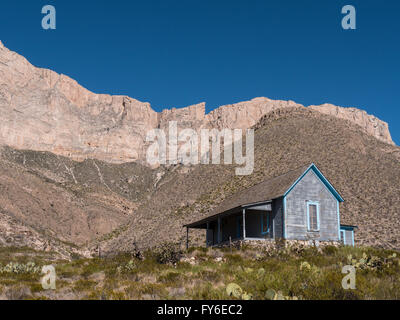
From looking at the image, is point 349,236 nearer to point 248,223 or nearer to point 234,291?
point 248,223

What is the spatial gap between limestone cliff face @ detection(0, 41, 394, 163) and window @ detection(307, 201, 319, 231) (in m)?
98.7

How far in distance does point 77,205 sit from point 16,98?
53.0m

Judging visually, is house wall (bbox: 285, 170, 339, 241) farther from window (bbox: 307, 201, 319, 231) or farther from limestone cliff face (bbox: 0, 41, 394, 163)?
limestone cliff face (bbox: 0, 41, 394, 163)

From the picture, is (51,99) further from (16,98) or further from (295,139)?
(295,139)

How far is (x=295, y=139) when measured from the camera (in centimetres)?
6078

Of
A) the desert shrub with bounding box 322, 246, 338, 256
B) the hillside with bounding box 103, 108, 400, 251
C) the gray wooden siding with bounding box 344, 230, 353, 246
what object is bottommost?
the desert shrub with bounding box 322, 246, 338, 256

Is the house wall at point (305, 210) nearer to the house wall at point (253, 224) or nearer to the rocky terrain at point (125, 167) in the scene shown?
the house wall at point (253, 224)

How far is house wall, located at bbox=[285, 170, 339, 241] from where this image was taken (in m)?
24.6

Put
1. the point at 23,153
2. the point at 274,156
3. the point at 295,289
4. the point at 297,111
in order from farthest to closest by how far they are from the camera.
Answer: the point at 23,153
the point at 297,111
the point at 274,156
the point at 295,289

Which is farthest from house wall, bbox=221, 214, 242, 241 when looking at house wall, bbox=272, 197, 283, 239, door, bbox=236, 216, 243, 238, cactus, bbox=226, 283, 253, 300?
cactus, bbox=226, 283, 253, 300

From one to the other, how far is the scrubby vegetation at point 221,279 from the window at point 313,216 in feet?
11.0

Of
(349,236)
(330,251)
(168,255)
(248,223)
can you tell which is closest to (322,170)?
(349,236)

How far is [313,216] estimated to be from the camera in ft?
83.0
